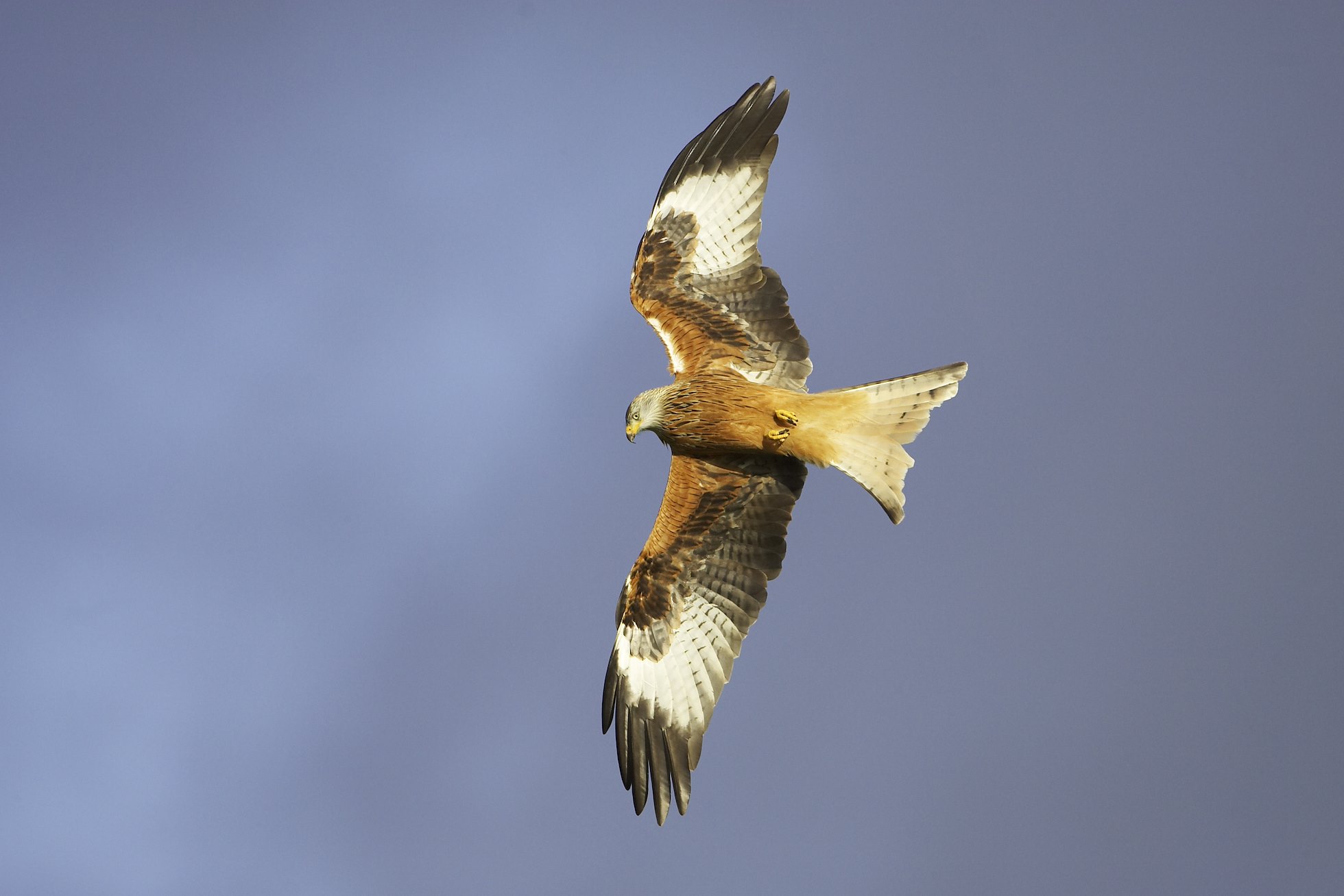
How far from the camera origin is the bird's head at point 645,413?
6414 millimetres

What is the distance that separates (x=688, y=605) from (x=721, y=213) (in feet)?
6.95

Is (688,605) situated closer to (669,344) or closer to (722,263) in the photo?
(669,344)

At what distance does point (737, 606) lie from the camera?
6.77m

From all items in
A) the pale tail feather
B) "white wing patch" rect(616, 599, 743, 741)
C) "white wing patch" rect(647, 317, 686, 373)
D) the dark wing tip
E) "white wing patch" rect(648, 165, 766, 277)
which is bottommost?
"white wing patch" rect(616, 599, 743, 741)

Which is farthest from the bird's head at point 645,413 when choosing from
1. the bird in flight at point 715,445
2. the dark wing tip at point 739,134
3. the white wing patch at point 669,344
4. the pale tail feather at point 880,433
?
the dark wing tip at point 739,134

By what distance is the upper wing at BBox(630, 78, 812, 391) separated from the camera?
6812mm

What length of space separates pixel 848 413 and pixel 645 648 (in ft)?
5.53

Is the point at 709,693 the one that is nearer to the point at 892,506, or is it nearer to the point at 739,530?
the point at 739,530

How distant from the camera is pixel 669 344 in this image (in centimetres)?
694

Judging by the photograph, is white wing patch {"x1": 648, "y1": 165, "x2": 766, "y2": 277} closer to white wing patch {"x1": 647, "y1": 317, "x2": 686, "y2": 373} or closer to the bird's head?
white wing patch {"x1": 647, "y1": 317, "x2": 686, "y2": 373}

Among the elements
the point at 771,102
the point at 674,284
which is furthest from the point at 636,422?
the point at 771,102

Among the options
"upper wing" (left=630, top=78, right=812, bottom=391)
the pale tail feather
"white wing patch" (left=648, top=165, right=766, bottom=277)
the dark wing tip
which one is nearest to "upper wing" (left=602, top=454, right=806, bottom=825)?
the pale tail feather

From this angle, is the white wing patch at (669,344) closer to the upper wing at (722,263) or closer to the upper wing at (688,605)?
the upper wing at (722,263)

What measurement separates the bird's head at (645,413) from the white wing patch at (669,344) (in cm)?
42
